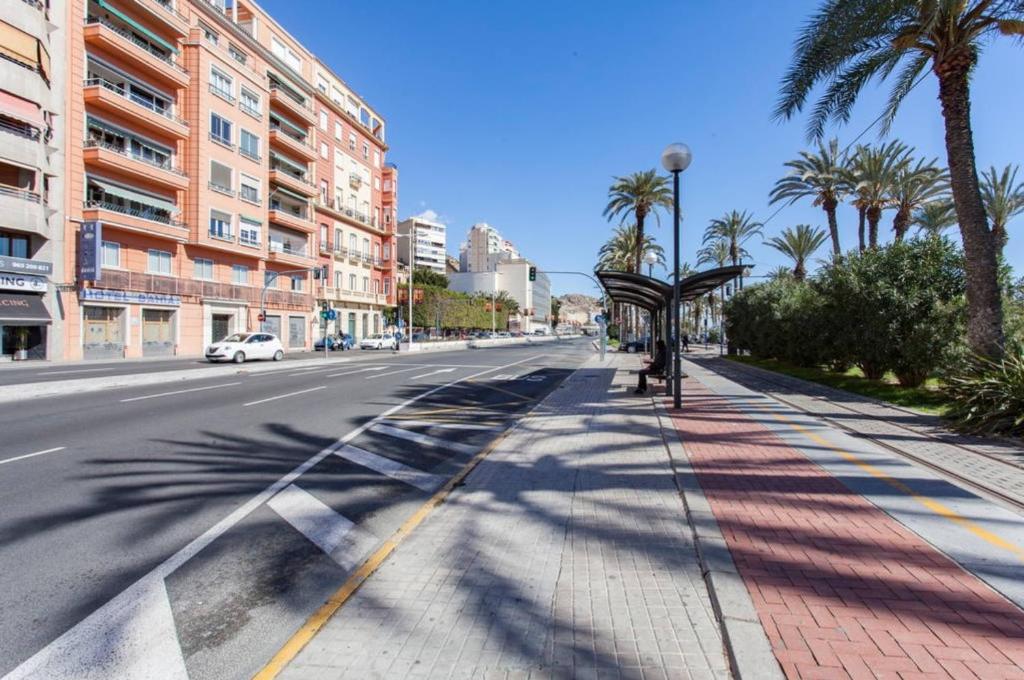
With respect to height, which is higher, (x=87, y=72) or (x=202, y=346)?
(x=87, y=72)

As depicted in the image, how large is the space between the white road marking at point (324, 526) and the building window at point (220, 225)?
35.3 metres

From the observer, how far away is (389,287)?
63219 millimetres

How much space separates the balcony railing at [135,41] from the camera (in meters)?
29.2

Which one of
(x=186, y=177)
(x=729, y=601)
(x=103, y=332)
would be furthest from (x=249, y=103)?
(x=729, y=601)

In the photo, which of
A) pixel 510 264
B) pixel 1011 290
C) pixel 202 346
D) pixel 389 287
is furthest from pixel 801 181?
pixel 510 264

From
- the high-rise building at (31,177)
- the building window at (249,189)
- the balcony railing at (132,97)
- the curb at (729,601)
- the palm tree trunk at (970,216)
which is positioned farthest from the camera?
the building window at (249,189)

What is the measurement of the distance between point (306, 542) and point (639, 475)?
3.70 metres

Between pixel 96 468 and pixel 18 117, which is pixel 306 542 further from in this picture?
pixel 18 117

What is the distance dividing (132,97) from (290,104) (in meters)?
14.9

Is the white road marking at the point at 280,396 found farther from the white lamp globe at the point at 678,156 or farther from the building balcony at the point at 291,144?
the building balcony at the point at 291,144

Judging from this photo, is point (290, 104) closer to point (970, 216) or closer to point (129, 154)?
point (129, 154)

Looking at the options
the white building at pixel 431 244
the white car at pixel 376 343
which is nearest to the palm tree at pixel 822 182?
the white car at pixel 376 343

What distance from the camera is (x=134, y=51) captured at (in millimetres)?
30188

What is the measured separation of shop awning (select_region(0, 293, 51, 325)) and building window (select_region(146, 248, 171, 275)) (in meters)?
6.45
